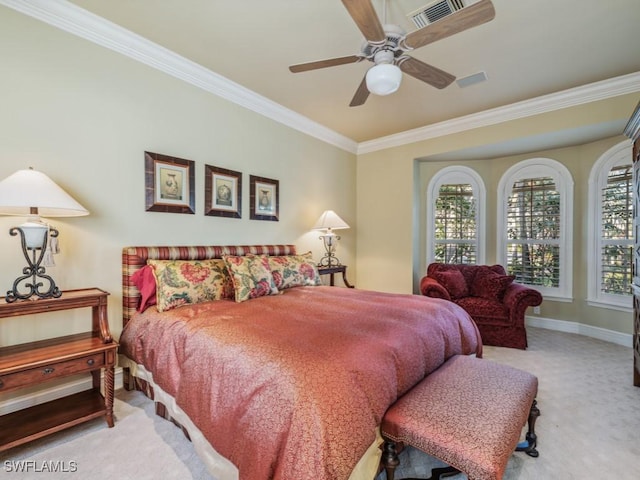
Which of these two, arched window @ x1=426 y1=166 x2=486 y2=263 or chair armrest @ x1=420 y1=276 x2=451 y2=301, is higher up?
arched window @ x1=426 y1=166 x2=486 y2=263

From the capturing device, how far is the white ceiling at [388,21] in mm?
2182

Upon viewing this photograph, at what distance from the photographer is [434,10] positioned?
7.00 ft

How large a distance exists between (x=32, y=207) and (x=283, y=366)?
180 cm

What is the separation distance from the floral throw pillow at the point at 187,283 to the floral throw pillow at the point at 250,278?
0.37 feet

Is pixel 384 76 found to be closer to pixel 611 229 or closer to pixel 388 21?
pixel 388 21

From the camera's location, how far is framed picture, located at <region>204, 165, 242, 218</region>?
3.10 m

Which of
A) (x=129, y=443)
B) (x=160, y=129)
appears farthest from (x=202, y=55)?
(x=129, y=443)

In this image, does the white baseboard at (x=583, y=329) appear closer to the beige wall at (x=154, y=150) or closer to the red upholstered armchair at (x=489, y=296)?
the beige wall at (x=154, y=150)

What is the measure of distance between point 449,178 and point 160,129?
4207mm

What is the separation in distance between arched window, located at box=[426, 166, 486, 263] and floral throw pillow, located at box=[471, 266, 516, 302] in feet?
2.51

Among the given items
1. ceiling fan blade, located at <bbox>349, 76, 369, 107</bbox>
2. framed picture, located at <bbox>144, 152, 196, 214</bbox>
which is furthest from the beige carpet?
ceiling fan blade, located at <bbox>349, 76, 369, 107</bbox>

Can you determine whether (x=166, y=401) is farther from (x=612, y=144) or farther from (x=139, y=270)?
(x=612, y=144)

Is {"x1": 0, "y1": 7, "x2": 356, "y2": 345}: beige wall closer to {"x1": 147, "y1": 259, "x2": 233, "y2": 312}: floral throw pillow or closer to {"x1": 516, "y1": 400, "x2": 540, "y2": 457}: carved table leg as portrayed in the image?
{"x1": 147, "y1": 259, "x2": 233, "y2": 312}: floral throw pillow

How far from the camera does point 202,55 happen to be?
2.75 meters
